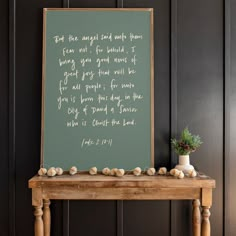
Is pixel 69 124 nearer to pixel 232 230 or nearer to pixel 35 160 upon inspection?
pixel 35 160

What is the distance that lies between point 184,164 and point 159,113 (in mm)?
479

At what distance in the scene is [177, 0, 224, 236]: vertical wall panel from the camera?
111 inches

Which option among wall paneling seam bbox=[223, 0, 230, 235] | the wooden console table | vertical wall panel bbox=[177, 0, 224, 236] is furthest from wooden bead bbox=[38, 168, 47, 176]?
wall paneling seam bbox=[223, 0, 230, 235]

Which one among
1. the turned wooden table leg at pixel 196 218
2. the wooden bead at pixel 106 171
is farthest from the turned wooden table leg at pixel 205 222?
the wooden bead at pixel 106 171

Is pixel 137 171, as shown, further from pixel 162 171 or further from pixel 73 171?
pixel 73 171

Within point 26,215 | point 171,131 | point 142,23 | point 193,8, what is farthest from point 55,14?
point 26,215

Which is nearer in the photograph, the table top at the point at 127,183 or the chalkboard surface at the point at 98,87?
the table top at the point at 127,183

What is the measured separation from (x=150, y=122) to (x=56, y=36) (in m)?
1.05

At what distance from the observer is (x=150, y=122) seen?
2.78 metres

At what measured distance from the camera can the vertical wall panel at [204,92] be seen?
2.83 meters

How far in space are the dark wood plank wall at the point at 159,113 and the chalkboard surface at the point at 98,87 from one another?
10 centimetres

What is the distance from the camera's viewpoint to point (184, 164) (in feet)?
8.61

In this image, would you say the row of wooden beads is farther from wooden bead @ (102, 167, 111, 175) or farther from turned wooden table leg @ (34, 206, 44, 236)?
turned wooden table leg @ (34, 206, 44, 236)

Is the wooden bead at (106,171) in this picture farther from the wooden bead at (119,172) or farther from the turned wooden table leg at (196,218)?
the turned wooden table leg at (196,218)
